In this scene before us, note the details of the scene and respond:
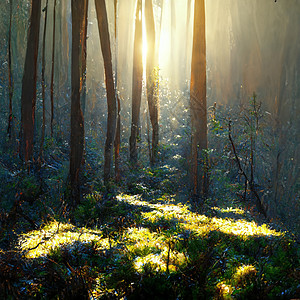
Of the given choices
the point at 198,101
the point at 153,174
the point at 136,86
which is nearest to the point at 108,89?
the point at 198,101

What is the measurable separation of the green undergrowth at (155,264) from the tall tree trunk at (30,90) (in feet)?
12.1

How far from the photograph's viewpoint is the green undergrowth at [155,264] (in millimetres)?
2137

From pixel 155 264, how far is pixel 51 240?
124 cm

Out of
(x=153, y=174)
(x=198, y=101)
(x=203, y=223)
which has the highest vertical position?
(x=198, y=101)

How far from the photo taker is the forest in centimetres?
235

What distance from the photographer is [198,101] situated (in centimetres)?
732

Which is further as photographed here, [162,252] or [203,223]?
[203,223]

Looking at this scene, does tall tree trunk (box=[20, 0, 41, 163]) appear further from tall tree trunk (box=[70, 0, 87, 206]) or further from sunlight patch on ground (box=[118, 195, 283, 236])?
sunlight patch on ground (box=[118, 195, 283, 236])

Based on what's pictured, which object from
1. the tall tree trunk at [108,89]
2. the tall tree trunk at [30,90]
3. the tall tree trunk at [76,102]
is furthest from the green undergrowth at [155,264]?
the tall tree trunk at [30,90]

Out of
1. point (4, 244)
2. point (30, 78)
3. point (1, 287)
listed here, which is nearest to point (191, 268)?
point (1, 287)

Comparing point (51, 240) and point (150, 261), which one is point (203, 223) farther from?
point (51, 240)

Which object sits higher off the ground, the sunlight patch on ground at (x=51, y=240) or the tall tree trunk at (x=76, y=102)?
the tall tree trunk at (x=76, y=102)

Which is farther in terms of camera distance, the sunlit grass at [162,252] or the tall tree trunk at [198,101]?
the tall tree trunk at [198,101]

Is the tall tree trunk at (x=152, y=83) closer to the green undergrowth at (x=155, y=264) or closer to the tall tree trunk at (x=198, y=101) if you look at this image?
the tall tree trunk at (x=198, y=101)
